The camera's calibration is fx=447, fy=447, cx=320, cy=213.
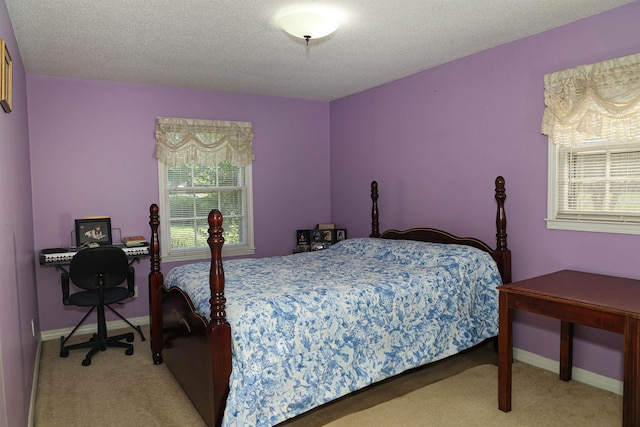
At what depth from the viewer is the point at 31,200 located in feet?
12.4

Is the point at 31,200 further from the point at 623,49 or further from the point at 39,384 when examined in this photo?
the point at 623,49

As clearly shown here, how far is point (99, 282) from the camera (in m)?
→ 3.43

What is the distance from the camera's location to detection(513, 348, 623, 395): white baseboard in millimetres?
2803

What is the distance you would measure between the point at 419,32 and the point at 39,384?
352 centimetres

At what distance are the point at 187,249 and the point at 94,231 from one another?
2.97 ft

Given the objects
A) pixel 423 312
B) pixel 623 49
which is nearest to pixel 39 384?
pixel 423 312

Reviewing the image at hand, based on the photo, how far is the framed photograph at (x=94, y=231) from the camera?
3.98m

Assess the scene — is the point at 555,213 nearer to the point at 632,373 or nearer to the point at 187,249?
the point at 632,373

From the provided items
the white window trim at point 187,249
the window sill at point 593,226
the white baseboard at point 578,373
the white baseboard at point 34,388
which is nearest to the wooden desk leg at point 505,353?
the white baseboard at point 578,373

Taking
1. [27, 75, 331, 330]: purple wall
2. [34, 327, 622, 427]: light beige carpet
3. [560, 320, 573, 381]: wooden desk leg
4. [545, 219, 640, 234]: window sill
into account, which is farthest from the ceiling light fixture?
[560, 320, 573, 381]: wooden desk leg

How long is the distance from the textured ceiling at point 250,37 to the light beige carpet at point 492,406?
7.70ft

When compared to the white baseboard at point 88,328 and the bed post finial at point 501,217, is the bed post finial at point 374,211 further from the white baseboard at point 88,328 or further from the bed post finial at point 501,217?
the white baseboard at point 88,328

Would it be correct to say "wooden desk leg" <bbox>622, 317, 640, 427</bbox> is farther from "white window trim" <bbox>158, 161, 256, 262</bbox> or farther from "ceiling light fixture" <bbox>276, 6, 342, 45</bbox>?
"white window trim" <bbox>158, 161, 256, 262</bbox>

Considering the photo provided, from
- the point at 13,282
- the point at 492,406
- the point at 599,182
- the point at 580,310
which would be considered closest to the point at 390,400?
the point at 492,406
